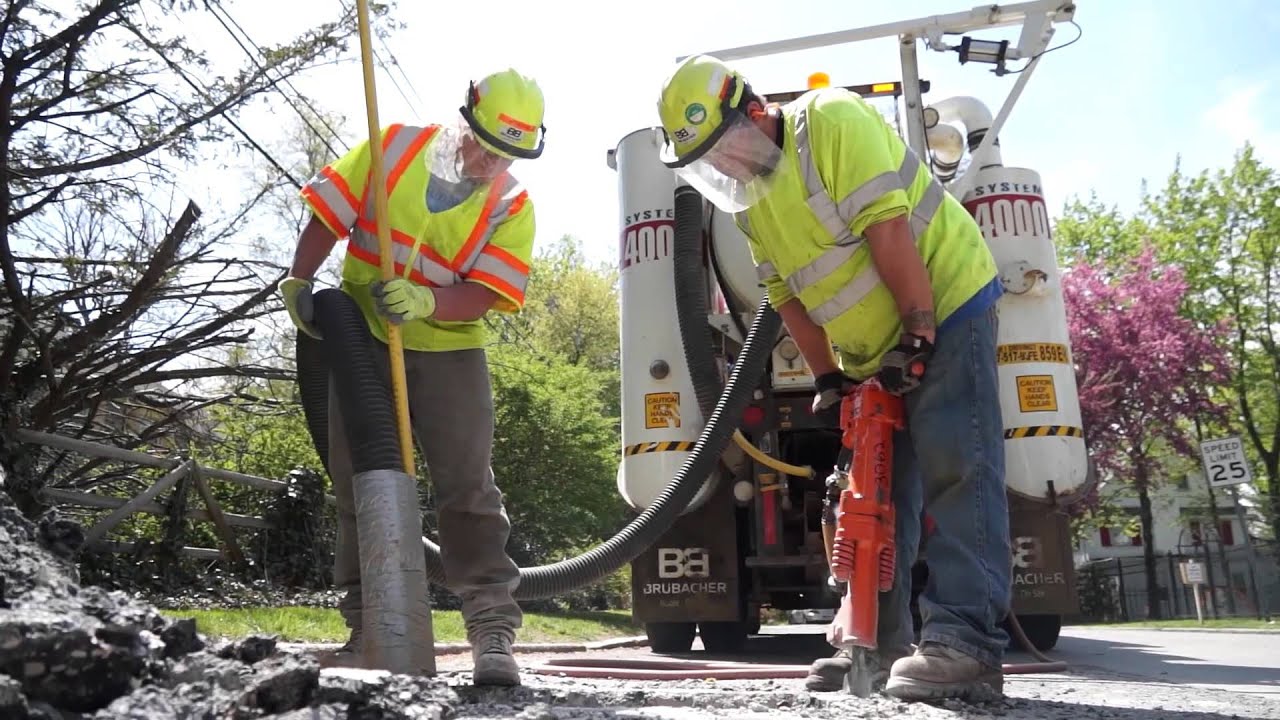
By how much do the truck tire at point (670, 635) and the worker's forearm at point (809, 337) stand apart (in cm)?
307

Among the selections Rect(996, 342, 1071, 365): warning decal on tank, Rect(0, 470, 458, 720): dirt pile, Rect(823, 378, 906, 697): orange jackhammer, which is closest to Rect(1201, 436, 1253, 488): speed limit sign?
Rect(996, 342, 1071, 365): warning decal on tank

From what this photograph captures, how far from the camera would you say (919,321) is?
2812 mm

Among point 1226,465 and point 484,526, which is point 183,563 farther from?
point 1226,465

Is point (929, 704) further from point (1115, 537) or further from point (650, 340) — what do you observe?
point (1115, 537)

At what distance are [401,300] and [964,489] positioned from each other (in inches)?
62.9

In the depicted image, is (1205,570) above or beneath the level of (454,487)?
beneath

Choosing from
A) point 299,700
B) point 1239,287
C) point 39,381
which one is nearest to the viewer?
point 299,700

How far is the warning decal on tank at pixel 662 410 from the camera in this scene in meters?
5.77

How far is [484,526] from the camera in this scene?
324 cm

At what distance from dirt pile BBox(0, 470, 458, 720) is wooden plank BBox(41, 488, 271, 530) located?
5.84 meters

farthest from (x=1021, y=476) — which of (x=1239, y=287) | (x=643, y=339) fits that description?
(x=1239, y=287)

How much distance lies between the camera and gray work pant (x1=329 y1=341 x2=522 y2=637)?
3.19 m

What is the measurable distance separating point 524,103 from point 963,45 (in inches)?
142

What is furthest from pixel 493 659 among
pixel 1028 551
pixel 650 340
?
pixel 1028 551
